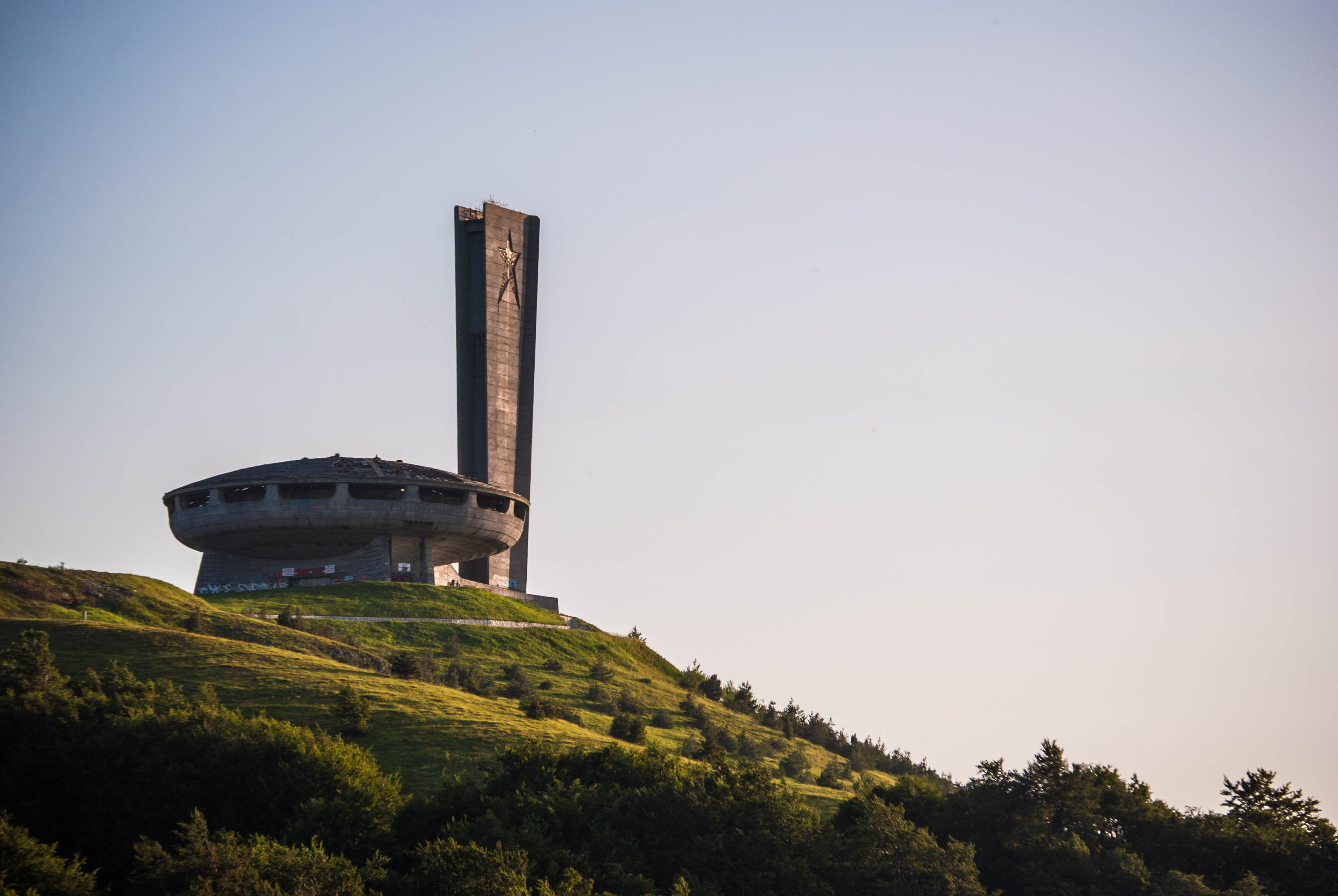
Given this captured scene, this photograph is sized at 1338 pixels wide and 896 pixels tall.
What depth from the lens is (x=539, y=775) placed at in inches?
1330

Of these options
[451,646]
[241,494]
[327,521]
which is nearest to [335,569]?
[327,521]

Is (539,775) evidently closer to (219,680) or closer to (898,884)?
(898,884)

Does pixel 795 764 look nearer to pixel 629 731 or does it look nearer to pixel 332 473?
pixel 629 731

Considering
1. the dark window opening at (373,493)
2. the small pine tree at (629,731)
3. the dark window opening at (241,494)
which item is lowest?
the small pine tree at (629,731)

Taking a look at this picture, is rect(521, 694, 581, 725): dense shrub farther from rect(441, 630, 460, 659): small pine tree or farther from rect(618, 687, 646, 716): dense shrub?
rect(441, 630, 460, 659): small pine tree

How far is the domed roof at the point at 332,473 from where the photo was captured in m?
79.8

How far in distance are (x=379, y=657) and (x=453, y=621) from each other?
18.1m

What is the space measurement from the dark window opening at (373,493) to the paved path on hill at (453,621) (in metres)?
12.9

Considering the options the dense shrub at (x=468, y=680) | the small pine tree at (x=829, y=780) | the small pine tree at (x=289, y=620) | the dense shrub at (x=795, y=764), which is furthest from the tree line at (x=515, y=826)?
the small pine tree at (x=289, y=620)

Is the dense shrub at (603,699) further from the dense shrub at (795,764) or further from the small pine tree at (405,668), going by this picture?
the small pine tree at (405,668)

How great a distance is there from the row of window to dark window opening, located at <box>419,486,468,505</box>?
3 centimetres

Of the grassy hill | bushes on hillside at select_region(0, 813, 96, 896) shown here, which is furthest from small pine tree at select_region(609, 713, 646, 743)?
bushes on hillside at select_region(0, 813, 96, 896)

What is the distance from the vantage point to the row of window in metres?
80.1

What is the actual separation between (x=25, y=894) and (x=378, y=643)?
3666cm
